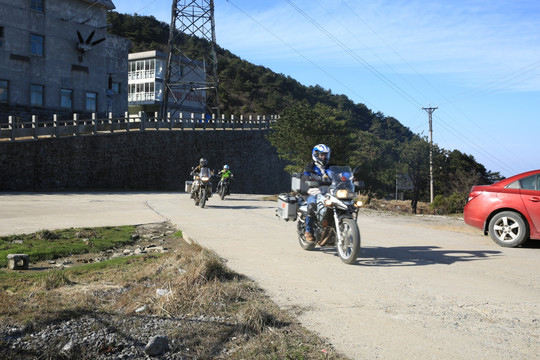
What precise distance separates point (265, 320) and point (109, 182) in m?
32.2

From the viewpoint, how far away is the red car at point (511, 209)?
10156 millimetres

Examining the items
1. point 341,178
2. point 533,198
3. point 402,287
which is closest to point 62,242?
point 341,178

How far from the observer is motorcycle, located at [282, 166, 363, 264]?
26.0 feet

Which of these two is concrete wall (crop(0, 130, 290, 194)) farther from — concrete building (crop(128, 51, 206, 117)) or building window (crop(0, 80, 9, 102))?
concrete building (crop(128, 51, 206, 117))

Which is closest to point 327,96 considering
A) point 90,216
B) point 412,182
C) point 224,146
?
point 412,182

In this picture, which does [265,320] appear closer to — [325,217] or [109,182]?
[325,217]

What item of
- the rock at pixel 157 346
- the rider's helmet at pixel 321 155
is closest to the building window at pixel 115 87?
the rider's helmet at pixel 321 155

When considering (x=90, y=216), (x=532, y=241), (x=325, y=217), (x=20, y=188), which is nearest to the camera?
(x=325, y=217)

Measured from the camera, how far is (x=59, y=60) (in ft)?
148

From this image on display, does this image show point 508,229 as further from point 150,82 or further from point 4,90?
point 150,82

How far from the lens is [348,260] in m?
7.95

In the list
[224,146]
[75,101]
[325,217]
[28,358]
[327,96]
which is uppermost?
[327,96]

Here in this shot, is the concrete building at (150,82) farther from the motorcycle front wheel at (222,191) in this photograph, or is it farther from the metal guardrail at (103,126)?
the motorcycle front wheel at (222,191)

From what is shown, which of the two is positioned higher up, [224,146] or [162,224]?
[224,146]
